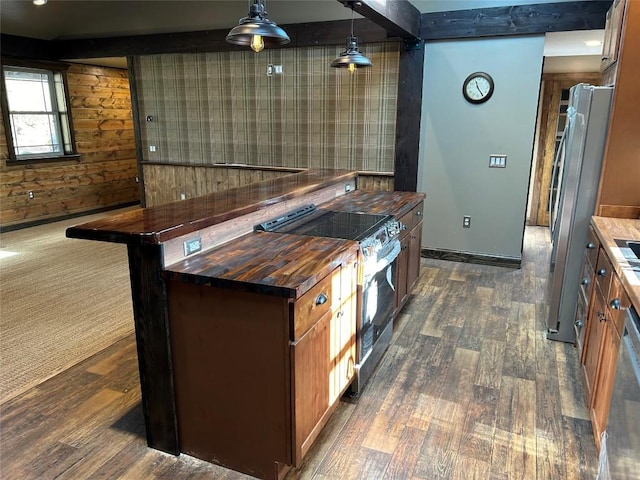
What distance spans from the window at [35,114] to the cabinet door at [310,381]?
621cm

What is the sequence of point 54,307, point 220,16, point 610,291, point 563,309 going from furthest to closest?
point 220,16
point 54,307
point 563,309
point 610,291

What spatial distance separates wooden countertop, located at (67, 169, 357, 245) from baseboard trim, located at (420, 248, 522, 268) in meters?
2.35

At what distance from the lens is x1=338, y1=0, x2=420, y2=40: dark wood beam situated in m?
3.28

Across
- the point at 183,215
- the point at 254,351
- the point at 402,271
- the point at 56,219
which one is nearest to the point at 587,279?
the point at 402,271

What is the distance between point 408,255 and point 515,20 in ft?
8.25

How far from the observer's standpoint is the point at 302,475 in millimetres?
2008

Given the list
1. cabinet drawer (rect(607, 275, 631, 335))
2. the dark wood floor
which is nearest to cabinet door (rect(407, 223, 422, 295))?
the dark wood floor

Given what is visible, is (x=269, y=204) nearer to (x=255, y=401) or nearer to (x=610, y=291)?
(x=255, y=401)

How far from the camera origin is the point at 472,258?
498 centimetres

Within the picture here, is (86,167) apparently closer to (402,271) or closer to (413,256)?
(413,256)

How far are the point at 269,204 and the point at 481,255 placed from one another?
312 cm

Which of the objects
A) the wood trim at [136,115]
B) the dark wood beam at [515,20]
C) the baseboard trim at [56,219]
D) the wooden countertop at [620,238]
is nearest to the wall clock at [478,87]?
the dark wood beam at [515,20]

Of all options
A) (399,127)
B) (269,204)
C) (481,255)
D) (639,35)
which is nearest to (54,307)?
(269,204)

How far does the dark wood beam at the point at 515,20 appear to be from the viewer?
409 centimetres
